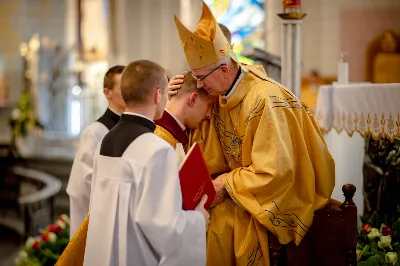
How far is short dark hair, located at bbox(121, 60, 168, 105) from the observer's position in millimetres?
2693

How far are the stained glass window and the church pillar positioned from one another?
7.61 m

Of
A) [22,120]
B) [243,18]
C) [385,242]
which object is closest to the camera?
[385,242]

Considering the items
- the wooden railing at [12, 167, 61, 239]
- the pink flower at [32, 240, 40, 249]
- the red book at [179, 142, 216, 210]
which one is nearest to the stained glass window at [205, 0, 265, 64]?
the wooden railing at [12, 167, 61, 239]

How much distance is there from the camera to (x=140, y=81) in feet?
8.82

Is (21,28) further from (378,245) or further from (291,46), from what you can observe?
(378,245)

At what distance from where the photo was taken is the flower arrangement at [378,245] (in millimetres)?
3498

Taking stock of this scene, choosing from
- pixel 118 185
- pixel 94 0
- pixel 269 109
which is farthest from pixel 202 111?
pixel 94 0

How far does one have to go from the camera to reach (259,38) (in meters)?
12.4

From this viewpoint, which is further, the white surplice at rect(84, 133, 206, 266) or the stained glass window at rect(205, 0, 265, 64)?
the stained glass window at rect(205, 0, 265, 64)

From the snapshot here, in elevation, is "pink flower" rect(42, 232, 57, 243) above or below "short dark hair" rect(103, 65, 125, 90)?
below

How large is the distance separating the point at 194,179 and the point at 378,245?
150 cm

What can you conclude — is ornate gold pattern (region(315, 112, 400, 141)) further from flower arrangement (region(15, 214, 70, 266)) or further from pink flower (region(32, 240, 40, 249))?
pink flower (region(32, 240, 40, 249))

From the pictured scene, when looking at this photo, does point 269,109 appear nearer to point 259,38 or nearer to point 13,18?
point 259,38

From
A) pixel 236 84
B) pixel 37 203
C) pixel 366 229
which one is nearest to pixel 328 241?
pixel 236 84
